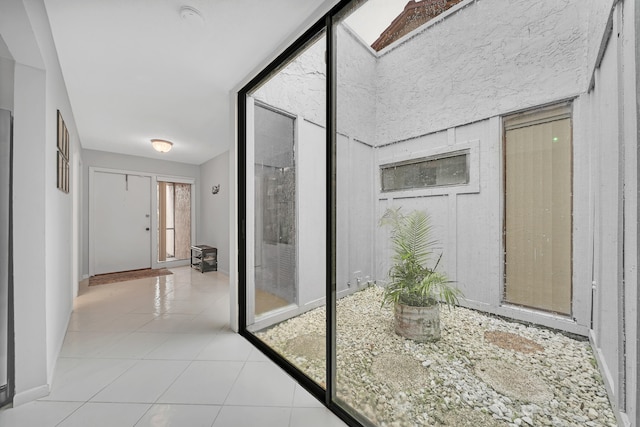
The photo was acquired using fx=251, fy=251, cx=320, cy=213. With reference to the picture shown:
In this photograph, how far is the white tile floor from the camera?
1.32 m

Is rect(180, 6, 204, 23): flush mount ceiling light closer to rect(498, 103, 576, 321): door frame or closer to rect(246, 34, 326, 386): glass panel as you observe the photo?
rect(246, 34, 326, 386): glass panel

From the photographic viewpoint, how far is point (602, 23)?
72 centimetres

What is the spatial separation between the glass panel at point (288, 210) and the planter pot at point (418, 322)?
87 cm

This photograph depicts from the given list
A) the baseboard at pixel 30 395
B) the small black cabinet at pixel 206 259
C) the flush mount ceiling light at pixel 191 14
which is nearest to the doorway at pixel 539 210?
the flush mount ceiling light at pixel 191 14

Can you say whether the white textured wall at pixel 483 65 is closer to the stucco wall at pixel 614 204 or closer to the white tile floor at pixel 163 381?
the stucco wall at pixel 614 204

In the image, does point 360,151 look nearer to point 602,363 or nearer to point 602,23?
point 602,23

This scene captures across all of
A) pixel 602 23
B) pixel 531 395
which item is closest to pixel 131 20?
pixel 602 23

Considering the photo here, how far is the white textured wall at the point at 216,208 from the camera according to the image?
490cm

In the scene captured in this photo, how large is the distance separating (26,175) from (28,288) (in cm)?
66

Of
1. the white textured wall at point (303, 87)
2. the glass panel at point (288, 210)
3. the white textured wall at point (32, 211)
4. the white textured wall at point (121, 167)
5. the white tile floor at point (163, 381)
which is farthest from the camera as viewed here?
the white textured wall at point (121, 167)

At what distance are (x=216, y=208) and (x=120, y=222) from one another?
5.95ft

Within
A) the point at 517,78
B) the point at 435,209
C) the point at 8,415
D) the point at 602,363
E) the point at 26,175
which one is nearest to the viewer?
the point at 602,363

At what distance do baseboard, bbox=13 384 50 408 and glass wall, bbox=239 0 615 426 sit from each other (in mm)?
1554

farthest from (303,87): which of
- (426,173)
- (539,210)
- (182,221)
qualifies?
(182,221)
